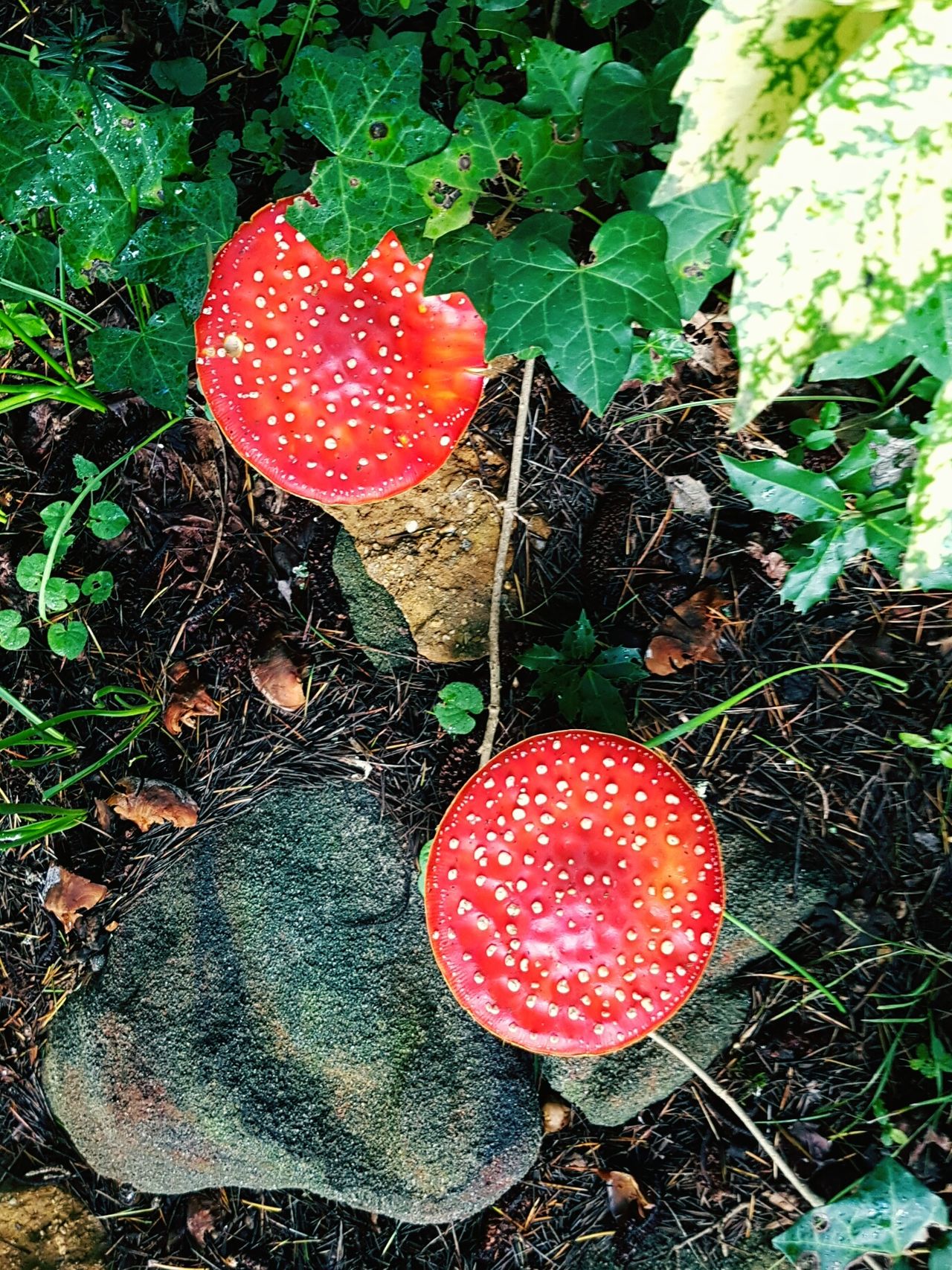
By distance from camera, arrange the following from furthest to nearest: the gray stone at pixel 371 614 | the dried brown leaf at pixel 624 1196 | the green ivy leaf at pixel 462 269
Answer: the gray stone at pixel 371 614 < the dried brown leaf at pixel 624 1196 < the green ivy leaf at pixel 462 269

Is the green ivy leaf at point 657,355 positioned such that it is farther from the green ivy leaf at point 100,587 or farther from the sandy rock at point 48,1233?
the sandy rock at point 48,1233

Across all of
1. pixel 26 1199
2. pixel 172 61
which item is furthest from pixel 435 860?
pixel 172 61

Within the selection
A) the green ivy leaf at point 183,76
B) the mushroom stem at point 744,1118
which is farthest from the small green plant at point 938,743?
the green ivy leaf at point 183,76

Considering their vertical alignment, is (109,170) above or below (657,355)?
above

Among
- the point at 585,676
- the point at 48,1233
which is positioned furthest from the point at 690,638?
the point at 48,1233

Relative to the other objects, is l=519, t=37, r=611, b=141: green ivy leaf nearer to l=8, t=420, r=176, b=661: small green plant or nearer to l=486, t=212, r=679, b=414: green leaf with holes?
l=486, t=212, r=679, b=414: green leaf with holes

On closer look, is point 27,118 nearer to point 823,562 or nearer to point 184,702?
point 184,702

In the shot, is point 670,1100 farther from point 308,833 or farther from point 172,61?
Answer: point 172,61
